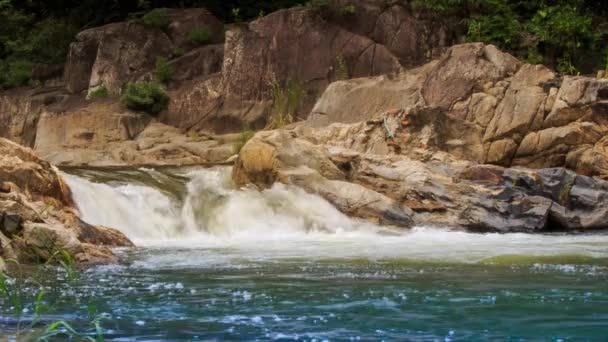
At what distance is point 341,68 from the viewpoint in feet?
80.8

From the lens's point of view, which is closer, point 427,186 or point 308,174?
point 427,186

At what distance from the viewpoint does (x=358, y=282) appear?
29.1 ft

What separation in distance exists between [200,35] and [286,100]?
15.2 feet

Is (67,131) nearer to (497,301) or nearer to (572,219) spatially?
(572,219)

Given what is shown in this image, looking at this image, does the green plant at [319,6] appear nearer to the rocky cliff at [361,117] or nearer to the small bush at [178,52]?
the rocky cliff at [361,117]

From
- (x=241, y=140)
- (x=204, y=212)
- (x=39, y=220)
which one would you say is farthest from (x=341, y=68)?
(x=39, y=220)

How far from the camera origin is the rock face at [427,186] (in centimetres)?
1586

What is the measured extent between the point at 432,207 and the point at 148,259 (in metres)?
6.40

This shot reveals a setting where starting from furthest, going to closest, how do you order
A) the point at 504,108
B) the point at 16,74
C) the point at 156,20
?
the point at 16,74
the point at 156,20
the point at 504,108

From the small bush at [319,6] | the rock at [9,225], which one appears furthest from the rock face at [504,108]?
the rock at [9,225]

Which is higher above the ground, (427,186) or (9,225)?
(427,186)

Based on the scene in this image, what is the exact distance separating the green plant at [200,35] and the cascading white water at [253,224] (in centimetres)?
1011

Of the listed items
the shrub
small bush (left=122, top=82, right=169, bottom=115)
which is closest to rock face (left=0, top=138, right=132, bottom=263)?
small bush (left=122, top=82, right=169, bottom=115)

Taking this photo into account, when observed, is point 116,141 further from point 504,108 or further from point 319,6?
point 504,108
